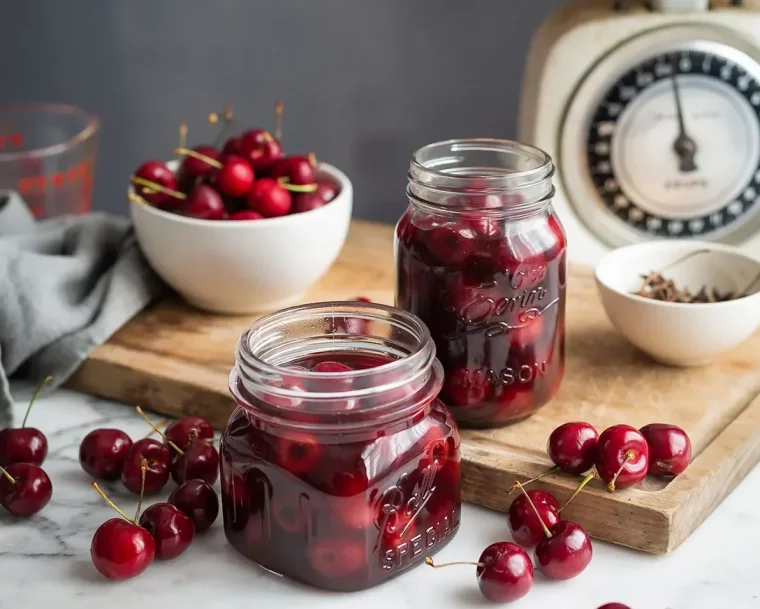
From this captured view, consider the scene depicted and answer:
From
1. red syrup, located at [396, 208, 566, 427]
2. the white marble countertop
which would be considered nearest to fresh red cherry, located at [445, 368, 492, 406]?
red syrup, located at [396, 208, 566, 427]

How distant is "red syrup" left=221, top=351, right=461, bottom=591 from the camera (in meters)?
0.88

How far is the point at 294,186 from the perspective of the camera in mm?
1369

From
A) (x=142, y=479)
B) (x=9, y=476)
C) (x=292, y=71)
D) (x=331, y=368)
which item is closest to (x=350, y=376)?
(x=331, y=368)

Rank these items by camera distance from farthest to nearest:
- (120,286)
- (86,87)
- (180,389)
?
(86,87)
(120,286)
(180,389)

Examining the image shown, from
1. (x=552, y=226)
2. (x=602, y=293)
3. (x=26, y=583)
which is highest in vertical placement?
(x=552, y=226)

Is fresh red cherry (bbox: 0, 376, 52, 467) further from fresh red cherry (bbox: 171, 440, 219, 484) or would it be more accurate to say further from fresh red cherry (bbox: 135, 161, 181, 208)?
fresh red cherry (bbox: 135, 161, 181, 208)


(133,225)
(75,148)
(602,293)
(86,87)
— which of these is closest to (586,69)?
(602,293)

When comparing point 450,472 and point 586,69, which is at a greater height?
point 586,69

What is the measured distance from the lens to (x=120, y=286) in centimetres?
141

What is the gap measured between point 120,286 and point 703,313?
28.1 inches

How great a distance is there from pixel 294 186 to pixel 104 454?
442mm

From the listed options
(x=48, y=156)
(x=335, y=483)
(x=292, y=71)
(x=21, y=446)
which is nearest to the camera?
(x=335, y=483)

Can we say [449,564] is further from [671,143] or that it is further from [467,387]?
[671,143]

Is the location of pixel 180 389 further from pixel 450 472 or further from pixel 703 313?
pixel 703 313
